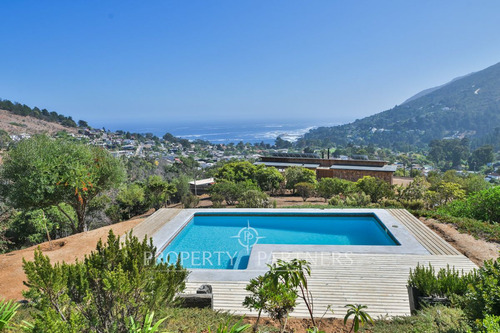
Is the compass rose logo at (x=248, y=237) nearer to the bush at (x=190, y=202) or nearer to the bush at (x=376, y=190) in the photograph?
the bush at (x=190, y=202)

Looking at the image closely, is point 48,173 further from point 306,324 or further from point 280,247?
point 306,324

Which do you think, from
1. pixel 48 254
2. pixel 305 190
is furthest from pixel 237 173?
pixel 48 254

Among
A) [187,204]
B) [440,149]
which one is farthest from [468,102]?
[187,204]

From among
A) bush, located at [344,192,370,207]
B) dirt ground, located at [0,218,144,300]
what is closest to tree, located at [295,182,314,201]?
bush, located at [344,192,370,207]

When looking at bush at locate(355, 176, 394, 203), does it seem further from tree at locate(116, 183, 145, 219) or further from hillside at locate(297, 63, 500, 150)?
hillside at locate(297, 63, 500, 150)

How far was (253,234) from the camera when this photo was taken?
9844mm

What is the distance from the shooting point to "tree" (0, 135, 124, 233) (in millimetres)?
8461

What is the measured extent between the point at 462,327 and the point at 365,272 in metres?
2.95

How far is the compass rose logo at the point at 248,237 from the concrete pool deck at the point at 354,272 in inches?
63.9

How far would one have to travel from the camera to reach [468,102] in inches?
6806

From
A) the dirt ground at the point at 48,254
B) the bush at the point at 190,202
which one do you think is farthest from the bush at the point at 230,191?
the dirt ground at the point at 48,254

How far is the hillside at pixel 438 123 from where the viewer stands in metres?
146

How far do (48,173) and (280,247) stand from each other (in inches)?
265

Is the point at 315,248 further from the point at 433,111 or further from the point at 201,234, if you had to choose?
the point at 433,111
